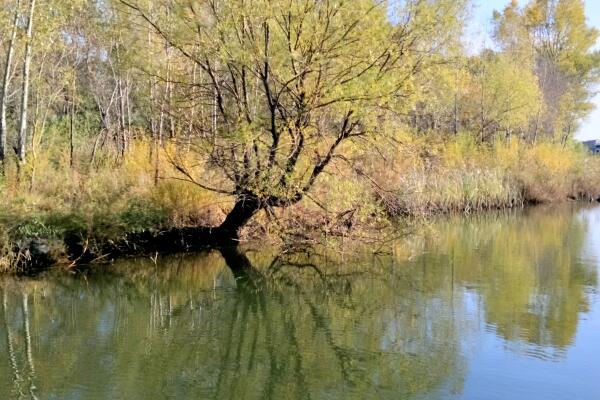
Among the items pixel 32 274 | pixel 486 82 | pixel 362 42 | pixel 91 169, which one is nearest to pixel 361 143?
pixel 362 42

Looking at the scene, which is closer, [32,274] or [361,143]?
[32,274]

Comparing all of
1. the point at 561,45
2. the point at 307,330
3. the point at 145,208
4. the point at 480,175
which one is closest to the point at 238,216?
the point at 145,208

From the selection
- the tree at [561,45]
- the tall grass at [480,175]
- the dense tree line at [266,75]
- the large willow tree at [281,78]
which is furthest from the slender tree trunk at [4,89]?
the tree at [561,45]

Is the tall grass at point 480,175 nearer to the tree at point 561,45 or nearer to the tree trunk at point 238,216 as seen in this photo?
the tree trunk at point 238,216

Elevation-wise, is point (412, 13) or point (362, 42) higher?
point (412, 13)

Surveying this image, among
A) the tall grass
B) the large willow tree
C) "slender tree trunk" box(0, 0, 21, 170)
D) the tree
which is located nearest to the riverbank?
the tall grass

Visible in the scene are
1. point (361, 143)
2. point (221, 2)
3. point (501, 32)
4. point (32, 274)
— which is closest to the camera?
point (32, 274)

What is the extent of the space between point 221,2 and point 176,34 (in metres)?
1.00

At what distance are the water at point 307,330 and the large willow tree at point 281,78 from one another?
5.93 ft

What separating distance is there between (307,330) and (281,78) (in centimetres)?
511

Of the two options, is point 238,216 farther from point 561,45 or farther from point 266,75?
point 561,45

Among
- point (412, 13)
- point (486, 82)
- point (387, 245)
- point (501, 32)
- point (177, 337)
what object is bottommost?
point (177, 337)

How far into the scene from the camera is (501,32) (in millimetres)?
32219

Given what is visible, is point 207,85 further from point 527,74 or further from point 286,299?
point 527,74
